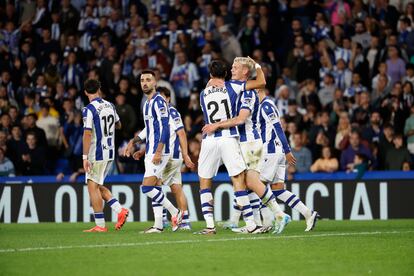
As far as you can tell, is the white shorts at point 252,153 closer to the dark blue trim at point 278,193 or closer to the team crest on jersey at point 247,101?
the dark blue trim at point 278,193

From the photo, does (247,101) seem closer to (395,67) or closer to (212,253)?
(212,253)

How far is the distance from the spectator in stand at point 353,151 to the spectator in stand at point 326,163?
236 millimetres

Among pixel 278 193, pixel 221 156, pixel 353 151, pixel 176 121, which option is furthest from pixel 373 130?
pixel 221 156

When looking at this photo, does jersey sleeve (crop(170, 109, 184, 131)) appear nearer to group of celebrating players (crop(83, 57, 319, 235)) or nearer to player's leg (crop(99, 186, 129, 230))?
group of celebrating players (crop(83, 57, 319, 235))

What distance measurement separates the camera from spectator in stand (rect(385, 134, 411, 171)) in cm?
2042

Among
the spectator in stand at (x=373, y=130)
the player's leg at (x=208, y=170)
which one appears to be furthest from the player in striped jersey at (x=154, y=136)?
the spectator in stand at (x=373, y=130)

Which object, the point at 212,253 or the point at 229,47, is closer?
the point at 212,253

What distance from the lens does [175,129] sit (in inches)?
602

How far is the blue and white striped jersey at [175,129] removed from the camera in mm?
15375

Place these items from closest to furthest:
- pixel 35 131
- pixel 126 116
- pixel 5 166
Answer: pixel 5 166 → pixel 35 131 → pixel 126 116

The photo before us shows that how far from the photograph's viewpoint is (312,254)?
10961 millimetres

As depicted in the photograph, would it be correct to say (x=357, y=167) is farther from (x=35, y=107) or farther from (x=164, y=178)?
(x=35, y=107)

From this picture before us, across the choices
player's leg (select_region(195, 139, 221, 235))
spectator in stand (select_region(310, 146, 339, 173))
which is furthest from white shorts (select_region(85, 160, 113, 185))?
spectator in stand (select_region(310, 146, 339, 173))

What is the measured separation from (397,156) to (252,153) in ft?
22.5
